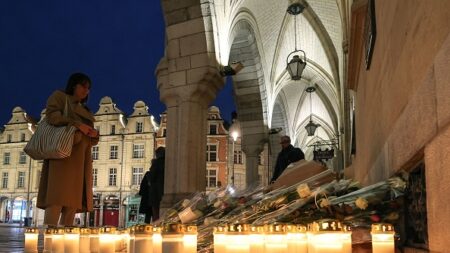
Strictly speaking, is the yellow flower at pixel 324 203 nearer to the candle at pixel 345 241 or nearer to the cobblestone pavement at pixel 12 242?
the candle at pixel 345 241

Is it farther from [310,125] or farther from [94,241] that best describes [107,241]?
[310,125]

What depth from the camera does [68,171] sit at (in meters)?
3.46

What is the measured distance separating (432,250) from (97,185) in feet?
138

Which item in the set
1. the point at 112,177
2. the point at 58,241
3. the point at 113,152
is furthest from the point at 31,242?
the point at 113,152

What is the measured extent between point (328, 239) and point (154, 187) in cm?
719

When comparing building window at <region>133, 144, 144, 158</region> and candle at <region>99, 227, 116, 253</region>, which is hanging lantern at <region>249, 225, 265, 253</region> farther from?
building window at <region>133, 144, 144, 158</region>

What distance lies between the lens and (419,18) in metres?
1.64

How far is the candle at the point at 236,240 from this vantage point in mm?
1305

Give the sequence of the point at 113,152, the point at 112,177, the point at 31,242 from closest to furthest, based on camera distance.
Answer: the point at 31,242, the point at 112,177, the point at 113,152

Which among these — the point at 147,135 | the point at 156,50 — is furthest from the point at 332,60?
the point at 156,50

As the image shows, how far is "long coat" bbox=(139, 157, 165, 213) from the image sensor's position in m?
8.11

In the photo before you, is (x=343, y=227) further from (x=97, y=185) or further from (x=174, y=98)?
(x=97, y=185)

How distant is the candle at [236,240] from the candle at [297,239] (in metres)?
0.16

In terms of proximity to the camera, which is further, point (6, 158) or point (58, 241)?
point (6, 158)
